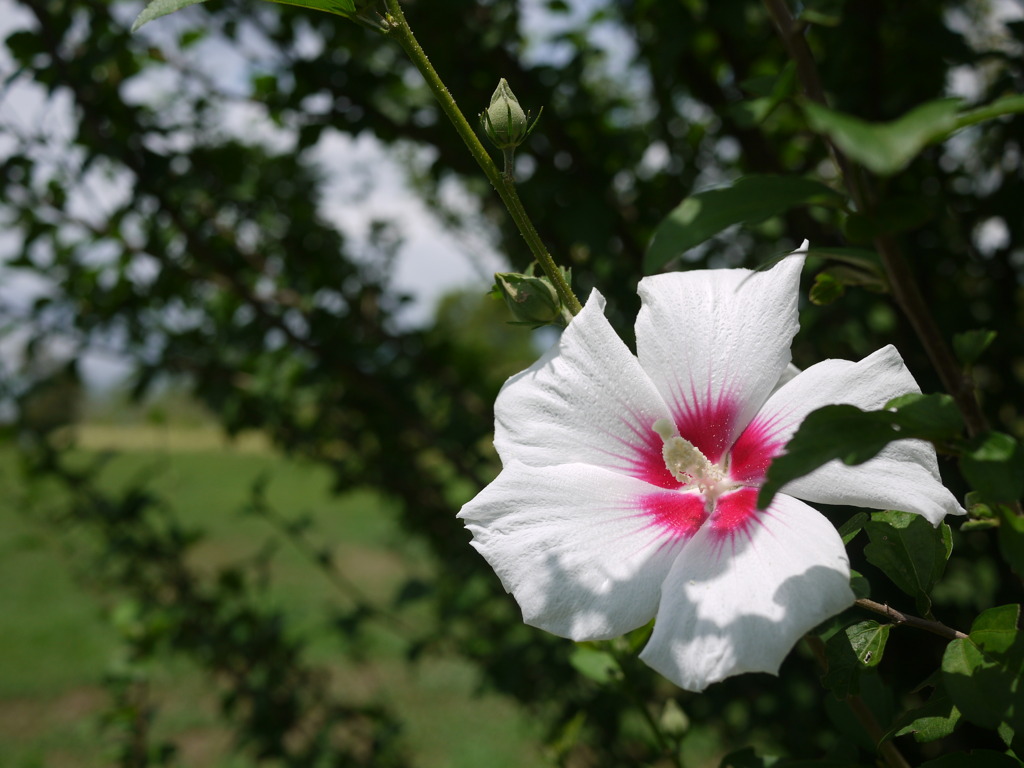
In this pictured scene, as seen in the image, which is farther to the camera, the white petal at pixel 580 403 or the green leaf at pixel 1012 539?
the white petal at pixel 580 403

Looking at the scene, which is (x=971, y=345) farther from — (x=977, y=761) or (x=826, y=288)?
(x=977, y=761)

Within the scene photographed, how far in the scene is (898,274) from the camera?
21.2 inches

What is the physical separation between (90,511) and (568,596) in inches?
109

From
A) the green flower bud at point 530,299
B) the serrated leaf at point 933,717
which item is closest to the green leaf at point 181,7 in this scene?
the green flower bud at point 530,299

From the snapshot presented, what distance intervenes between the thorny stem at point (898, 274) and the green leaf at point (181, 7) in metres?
0.34

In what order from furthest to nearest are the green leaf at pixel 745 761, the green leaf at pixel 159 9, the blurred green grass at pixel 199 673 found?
the blurred green grass at pixel 199 673, the green leaf at pixel 745 761, the green leaf at pixel 159 9

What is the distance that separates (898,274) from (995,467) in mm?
135

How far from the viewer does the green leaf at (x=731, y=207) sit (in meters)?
0.53

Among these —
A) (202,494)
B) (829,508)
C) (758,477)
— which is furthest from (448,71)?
(202,494)

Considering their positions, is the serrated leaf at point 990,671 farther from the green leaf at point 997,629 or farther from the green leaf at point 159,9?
the green leaf at point 159,9

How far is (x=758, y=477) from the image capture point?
736mm

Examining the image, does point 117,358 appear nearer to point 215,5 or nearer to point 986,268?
point 215,5

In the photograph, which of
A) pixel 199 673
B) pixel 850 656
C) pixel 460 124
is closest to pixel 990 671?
pixel 850 656

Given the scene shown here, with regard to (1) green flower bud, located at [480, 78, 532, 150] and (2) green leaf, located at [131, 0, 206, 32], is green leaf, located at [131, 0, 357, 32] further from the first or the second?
(1) green flower bud, located at [480, 78, 532, 150]
